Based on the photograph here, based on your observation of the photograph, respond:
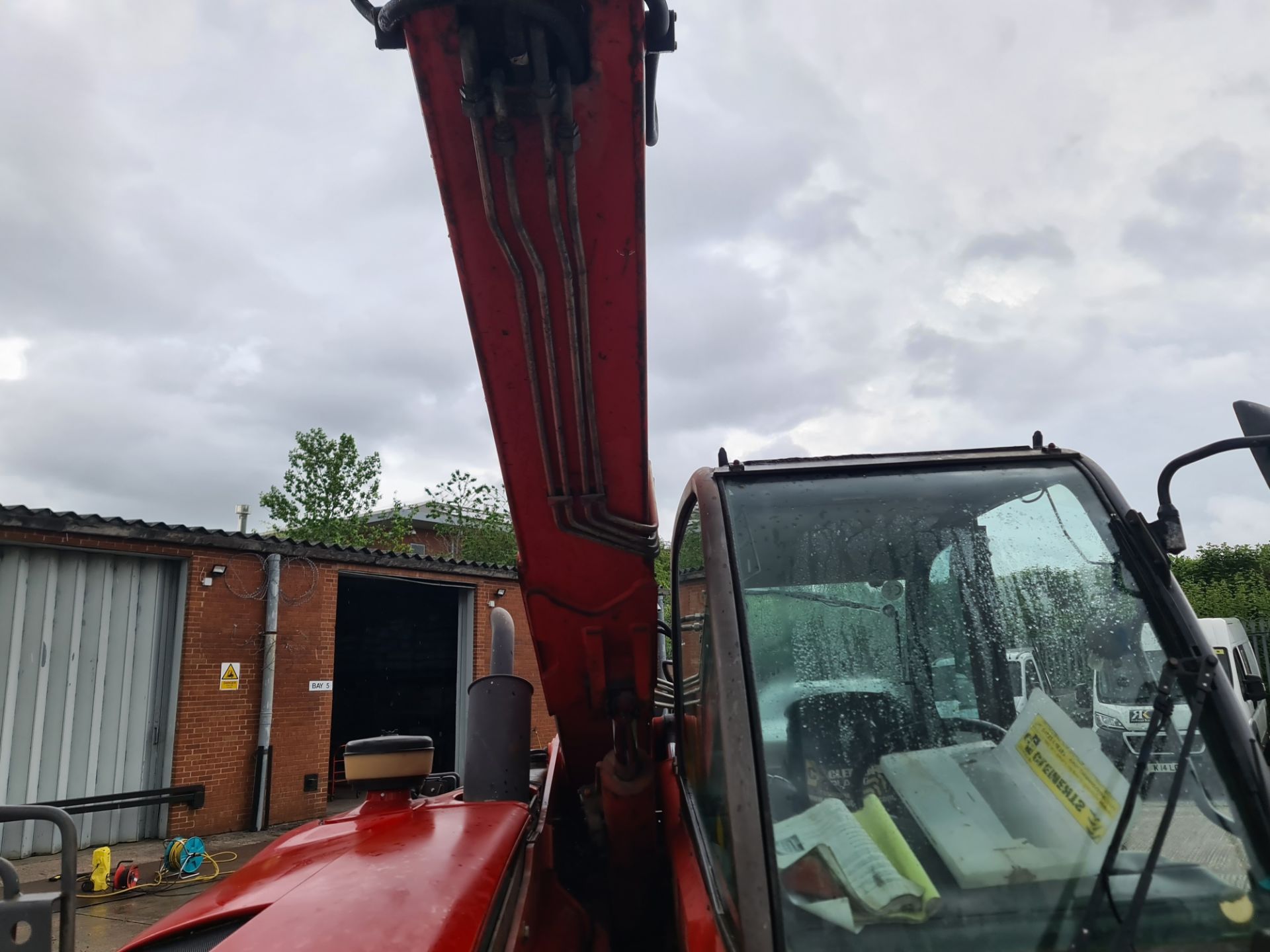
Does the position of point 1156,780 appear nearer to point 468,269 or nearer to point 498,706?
point 468,269

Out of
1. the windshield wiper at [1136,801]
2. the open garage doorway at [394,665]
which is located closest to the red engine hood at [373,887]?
the windshield wiper at [1136,801]

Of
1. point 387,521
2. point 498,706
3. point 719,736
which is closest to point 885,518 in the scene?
point 719,736

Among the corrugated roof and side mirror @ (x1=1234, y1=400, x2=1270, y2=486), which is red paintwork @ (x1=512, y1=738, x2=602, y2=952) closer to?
side mirror @ (x1=1234, y1=400, x2=1270, y2=486)

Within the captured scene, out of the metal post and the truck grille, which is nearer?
the truck grille

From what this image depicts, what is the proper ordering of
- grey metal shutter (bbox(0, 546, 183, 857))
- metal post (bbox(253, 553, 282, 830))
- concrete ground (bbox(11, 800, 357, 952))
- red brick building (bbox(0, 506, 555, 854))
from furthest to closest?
metal post (bbox(253, 553, 282, 830)) → red brick building (bbox(0, 506, 555, 854)) → grey metal shutter (bbox(0, 546, 183, 857)) → concrete ground (bbox(11, 800, 357, 952))

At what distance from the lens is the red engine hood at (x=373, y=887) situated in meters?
1.78

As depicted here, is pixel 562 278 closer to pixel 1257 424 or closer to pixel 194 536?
pixel 1257 424

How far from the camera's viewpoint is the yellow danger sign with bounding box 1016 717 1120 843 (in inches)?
68.6

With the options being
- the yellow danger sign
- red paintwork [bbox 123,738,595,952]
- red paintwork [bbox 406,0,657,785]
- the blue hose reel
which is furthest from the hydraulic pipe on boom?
the blue hose reel

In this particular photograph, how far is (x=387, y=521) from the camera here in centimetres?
3341

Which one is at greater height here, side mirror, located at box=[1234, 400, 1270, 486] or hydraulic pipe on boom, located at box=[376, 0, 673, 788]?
hydraulic pipe on boom, located at box=[376, 0, 673, 788]

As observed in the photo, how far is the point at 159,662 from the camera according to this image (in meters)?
10.4

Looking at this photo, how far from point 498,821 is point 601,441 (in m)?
1.17

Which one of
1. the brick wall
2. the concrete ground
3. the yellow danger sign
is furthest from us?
the brick wall
